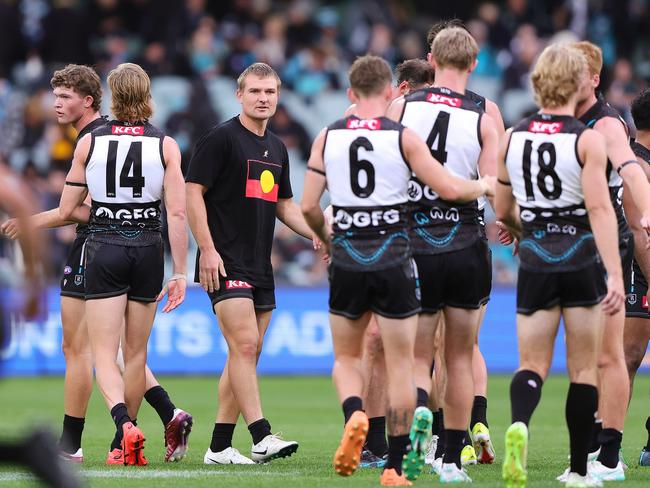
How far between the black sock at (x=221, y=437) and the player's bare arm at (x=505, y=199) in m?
2.78

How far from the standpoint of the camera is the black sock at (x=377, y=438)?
31.7 feet

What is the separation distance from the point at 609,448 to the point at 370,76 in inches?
115

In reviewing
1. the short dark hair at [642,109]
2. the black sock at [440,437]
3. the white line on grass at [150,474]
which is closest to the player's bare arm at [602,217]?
the black sock at [440,437]

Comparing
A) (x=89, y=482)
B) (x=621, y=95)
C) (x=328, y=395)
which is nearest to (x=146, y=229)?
(x=89, y=482)

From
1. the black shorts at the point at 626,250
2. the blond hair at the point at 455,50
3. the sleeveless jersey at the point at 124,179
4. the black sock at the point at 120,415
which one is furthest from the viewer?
the sleeveless jersey at the point at 124,179

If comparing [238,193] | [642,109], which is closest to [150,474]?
[238,193]

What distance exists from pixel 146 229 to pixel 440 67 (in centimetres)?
248

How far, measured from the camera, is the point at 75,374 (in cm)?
980

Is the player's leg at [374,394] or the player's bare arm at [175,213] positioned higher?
the player's bare arm at [175,213]

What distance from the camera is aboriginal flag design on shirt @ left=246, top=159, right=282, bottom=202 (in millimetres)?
9930

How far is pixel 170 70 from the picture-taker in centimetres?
2180

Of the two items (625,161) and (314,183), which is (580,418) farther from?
(314,183)

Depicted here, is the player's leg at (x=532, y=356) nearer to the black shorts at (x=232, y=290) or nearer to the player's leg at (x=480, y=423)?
the player's leg at (x=480, y=423)

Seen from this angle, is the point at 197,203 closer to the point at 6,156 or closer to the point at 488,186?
the point at 488,186
